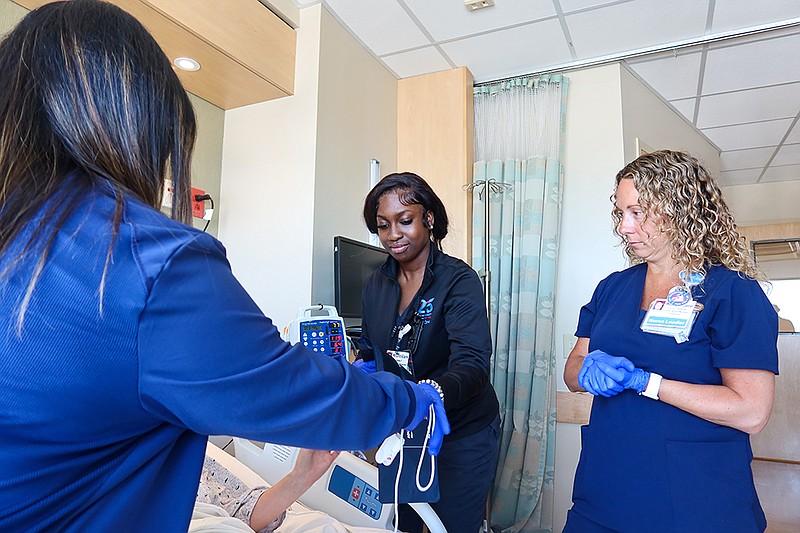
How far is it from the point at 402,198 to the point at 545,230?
153 centimetres

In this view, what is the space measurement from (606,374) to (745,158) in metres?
4.47

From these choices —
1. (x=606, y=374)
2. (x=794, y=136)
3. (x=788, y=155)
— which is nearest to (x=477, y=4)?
(x=606, y=374)

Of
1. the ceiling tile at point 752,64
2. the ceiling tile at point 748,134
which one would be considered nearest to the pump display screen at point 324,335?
the ceiling tile at point 752,64

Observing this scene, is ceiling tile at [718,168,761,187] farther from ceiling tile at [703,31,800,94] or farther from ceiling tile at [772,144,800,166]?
ceiling tile at [703,31,800,94]

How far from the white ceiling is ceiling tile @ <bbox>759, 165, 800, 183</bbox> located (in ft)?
4.81

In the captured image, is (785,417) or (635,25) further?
(785,417)

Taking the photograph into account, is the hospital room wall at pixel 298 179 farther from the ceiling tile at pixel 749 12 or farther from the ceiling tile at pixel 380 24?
the ceiling tile at pixel 749 12

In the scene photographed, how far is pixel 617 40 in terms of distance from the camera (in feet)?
9.51

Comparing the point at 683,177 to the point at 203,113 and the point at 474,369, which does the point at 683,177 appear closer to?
the point at 474,369

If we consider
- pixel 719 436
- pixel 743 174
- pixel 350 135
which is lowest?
pixel 719 436

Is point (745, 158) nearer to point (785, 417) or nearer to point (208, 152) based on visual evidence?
point (785, 417)

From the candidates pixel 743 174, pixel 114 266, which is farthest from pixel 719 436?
pixel 743 174

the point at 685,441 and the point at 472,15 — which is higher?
the point at 472,15

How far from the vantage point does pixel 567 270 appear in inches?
122
